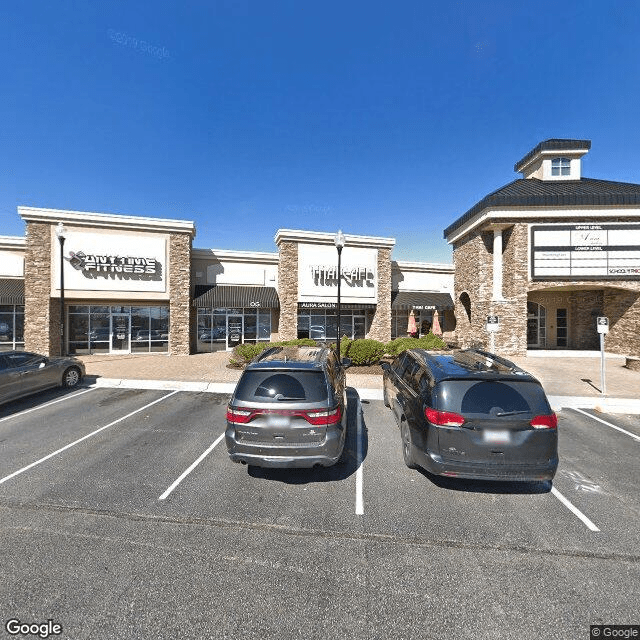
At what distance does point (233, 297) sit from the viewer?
1803 cm

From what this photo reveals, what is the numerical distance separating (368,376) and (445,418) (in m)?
7.79

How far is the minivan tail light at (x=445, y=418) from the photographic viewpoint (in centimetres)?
421

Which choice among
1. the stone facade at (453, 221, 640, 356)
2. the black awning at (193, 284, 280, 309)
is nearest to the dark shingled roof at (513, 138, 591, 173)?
the stone facade at (453, 221, 640, 356)

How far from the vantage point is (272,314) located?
64.7 feet

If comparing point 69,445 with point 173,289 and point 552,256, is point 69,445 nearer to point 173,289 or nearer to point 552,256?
point 173,289

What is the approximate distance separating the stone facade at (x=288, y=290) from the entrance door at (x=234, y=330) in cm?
271

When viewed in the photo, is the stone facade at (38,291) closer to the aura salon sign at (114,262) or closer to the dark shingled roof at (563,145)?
the aura salon sign at (114,262)

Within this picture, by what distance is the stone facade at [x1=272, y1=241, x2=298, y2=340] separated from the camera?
18.5m

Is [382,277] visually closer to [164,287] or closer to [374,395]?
[374,395]

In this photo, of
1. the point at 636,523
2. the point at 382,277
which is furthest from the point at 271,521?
the point at 382,277

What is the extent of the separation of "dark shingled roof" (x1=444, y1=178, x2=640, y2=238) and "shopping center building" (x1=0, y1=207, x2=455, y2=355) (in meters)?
5.81

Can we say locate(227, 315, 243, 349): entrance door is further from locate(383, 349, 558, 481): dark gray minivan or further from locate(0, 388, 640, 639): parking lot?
locate(383, 349, 558, 481): dark gray minivan

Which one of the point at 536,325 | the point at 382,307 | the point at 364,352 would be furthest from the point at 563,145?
the point at 364,352

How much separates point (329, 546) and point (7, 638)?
2789 mm
